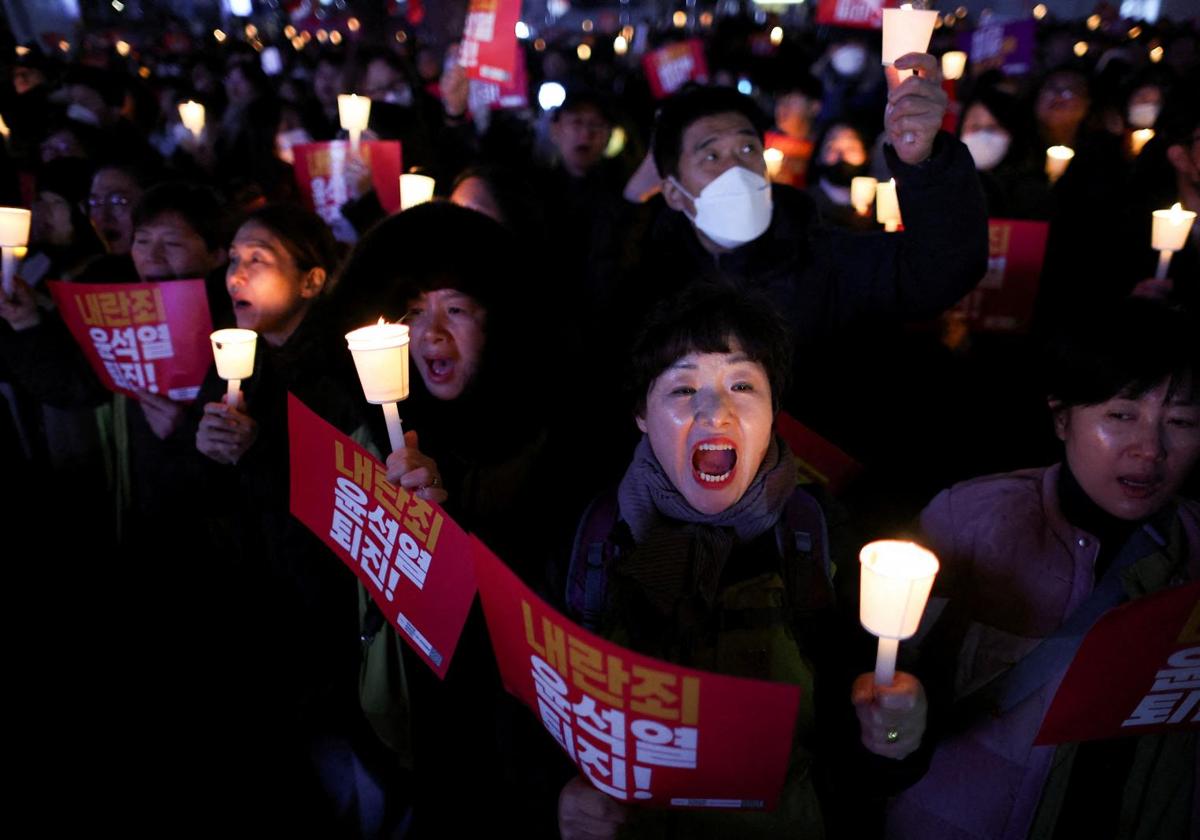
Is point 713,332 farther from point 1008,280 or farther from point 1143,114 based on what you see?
point 1143,114

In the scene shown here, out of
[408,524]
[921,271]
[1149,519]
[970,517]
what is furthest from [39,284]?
[1149,519]

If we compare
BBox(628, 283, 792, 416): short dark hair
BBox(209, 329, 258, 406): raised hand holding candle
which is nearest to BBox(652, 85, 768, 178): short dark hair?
BBox(628, 283, 792, 416): short dark hair

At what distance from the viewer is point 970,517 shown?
2.22m

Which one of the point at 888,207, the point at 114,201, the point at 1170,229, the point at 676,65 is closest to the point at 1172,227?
the point at 1170,229

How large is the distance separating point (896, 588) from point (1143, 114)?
24.1 ft

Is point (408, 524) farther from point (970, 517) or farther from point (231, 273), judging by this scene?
point (231, 273)

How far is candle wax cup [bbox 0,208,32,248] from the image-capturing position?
3477 millimetres

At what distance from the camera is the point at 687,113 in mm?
3537

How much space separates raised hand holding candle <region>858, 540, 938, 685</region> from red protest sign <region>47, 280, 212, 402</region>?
9.31 feet

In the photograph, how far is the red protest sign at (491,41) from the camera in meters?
6.55

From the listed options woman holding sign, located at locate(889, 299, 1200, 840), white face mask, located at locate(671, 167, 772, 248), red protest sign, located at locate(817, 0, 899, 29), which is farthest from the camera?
red protest sign, located at locate(817, 0, 899, 29)

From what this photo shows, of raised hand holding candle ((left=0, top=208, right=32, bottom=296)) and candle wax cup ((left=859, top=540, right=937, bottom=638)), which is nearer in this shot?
candle wax cup ((left=859, top=540, right=937, bottom=638))

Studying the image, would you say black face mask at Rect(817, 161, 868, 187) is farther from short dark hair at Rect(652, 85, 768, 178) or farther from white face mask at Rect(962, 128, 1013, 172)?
short dark hair at Rect(652, 85, 768, 178)

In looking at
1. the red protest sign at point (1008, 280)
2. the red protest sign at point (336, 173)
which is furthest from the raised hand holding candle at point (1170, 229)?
the red protest sign at point (336, 173)
